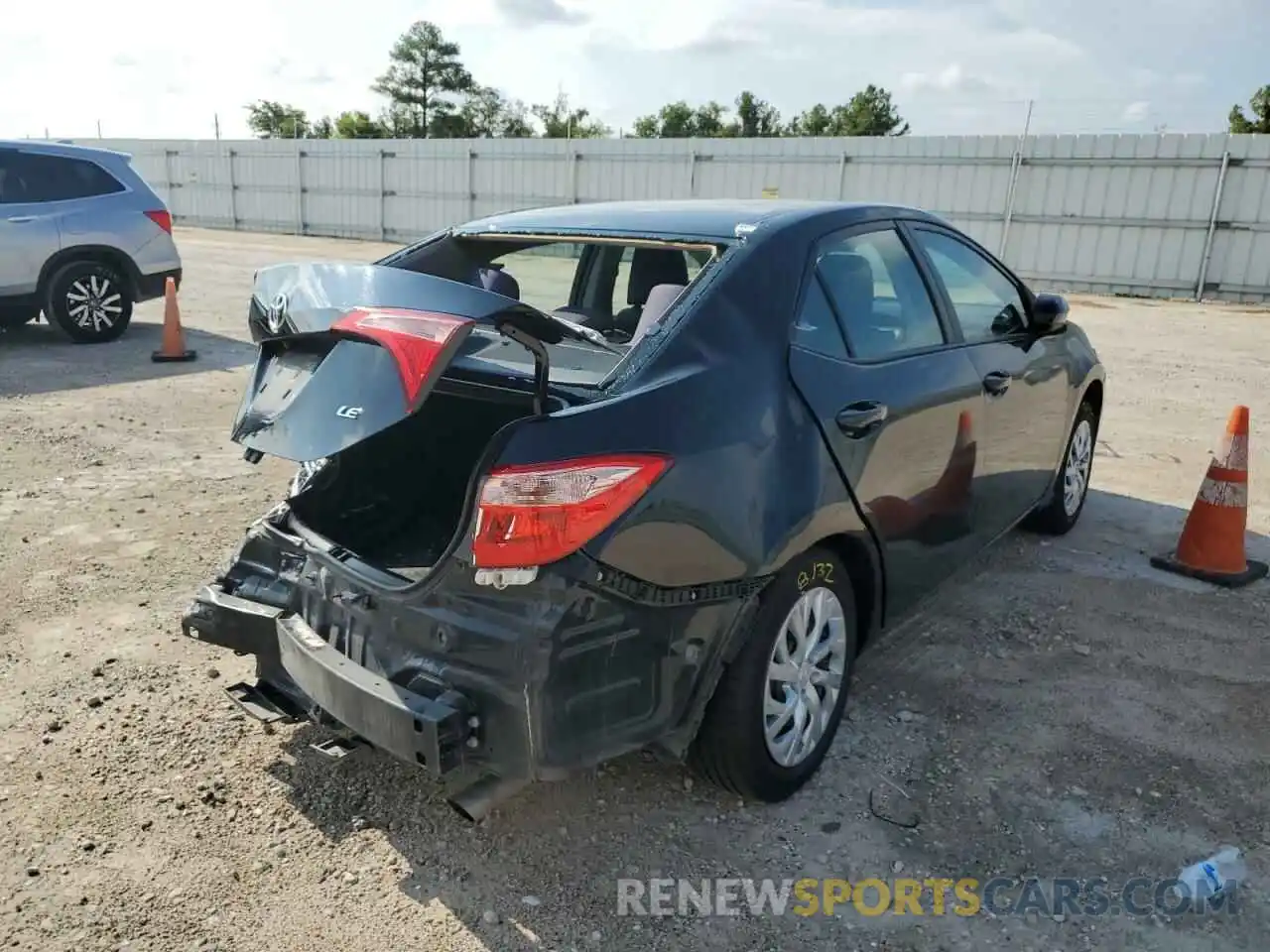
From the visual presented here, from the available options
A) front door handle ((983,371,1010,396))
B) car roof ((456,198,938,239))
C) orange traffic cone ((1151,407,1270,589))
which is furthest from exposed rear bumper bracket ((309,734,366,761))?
orange traffic cone ((1151,407,1270,589))

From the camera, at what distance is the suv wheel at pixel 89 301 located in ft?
32.6

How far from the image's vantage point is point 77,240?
988 cm

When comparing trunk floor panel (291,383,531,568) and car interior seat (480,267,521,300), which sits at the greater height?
car interior seat (480,267,521,300)

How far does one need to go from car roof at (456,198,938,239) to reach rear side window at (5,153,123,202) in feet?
26.2

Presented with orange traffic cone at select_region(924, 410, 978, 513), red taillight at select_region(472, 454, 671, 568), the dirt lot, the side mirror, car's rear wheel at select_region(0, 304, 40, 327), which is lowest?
the dirt lot

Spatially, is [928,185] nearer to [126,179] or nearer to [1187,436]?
[1187,436]

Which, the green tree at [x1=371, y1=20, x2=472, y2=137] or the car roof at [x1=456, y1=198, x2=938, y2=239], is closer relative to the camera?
the car roof at [x1=456, y1=198, x2=938, y2=239]

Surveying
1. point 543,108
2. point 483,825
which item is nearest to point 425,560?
point 483,825

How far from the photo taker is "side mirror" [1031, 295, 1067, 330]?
4324mm

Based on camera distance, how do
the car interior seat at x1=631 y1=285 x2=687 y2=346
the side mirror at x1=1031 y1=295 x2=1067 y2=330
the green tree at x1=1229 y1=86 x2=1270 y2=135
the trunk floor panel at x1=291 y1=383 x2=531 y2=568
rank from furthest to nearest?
the green tree at x1=1229 y1=86 x2=1270 y2=135
the side mirror at x1=1031 y1=295 x2=1067 y2=330
the trunk floor panel at x1=291 y1=383 x2=531 y2=568
the car interior seat at x1=631 y1=285 x2=687 y2=346

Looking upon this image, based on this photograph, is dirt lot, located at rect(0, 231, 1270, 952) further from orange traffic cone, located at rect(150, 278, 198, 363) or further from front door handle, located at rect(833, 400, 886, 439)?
orange traffic cone, located at rect(150, 278, 198, 363)

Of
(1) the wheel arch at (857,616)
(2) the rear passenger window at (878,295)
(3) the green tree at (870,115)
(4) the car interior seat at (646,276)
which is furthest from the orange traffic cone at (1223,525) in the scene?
(3) the green tree at (870,115)

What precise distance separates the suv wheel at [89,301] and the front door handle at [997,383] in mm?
9307

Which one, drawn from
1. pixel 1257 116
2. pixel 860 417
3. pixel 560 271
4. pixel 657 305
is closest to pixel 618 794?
pixel 860 417
